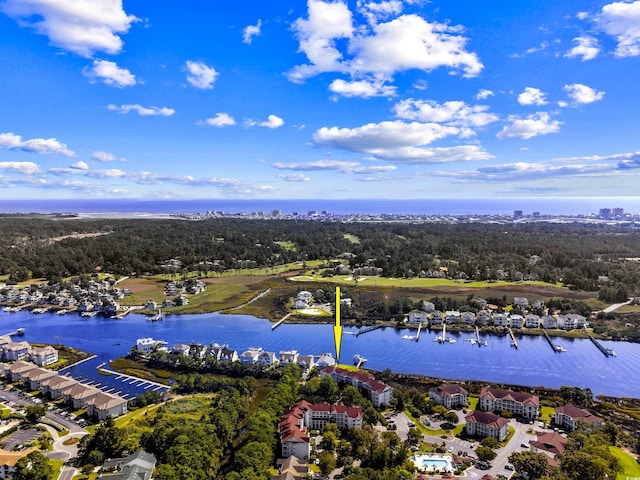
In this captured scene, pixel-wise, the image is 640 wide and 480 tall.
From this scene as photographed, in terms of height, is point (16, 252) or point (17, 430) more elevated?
point (16, 252)

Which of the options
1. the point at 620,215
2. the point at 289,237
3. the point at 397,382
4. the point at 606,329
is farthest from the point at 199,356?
the point at 620,215

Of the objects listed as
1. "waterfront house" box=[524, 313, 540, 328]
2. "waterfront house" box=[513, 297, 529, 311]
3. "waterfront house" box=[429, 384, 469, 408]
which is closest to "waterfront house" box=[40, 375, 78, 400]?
"waterfront house" box=[429, 384, 469, 408]

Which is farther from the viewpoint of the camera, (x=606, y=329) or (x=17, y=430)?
(x=606, y=329)

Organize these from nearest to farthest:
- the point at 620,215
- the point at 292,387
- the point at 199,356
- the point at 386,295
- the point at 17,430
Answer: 1. the point at 17,430
2. the point at 292,387
3. the point at 199,356
4. the point at 386,295
5. the point at 620,215

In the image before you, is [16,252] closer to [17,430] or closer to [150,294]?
[150,294]

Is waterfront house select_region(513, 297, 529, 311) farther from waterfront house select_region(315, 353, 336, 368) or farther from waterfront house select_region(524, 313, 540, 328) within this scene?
waterfront house select_region(315, 353, 336, 368)

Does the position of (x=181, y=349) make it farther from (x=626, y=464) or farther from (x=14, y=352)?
(x=626, y=464)
